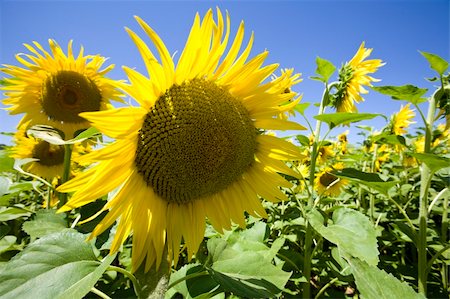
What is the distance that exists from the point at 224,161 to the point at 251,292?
565 mm

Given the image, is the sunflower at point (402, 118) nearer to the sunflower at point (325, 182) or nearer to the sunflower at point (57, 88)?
the sunflower at point (325, 182)

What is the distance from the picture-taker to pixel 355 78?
3.12 m

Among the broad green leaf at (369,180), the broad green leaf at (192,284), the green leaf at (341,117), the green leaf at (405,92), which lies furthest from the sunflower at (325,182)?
the broad green leaf at (192,284)

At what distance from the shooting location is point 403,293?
2.87 feet

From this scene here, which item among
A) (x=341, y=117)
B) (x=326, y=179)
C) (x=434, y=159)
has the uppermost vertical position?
(x=341, y=117)

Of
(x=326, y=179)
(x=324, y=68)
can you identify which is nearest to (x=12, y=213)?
(x=324, y=68)

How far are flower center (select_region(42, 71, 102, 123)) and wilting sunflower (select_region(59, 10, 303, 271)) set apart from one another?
145 centimetres

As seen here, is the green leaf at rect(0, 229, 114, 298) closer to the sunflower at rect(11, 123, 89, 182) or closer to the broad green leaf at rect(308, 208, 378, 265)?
the broad green leaf at rect(308, 208, 378, 265)

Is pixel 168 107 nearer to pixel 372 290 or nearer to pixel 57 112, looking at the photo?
pixel 372 290

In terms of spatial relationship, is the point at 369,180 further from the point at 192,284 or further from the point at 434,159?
the point at 192,284

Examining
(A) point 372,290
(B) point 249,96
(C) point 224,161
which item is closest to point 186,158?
(C) point 224,161

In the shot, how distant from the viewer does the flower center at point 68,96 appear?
7.77ft

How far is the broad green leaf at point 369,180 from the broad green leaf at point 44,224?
1670mm

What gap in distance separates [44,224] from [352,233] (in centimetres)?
178
